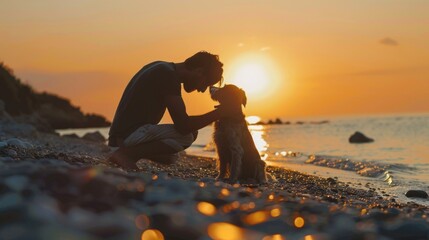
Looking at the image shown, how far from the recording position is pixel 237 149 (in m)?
7.27

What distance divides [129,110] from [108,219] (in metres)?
3.24

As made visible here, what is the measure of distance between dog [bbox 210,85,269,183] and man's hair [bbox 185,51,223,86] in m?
1.04

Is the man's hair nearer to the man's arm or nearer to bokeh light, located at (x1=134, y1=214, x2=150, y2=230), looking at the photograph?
the man's arm

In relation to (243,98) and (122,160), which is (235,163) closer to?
(243,98)

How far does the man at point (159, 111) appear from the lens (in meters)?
5.51

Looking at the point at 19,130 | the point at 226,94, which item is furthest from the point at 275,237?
the point at 19,130

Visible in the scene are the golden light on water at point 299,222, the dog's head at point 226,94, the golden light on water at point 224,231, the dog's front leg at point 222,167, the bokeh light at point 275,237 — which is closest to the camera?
the golden light on water at point 224,231

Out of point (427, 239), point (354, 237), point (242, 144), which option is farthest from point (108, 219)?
point (242, 144)

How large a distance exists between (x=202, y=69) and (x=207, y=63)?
0.09 meters

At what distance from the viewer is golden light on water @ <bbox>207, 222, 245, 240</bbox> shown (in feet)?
8.98

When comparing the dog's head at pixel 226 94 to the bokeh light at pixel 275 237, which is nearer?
the bokeh light at pixel 275 237

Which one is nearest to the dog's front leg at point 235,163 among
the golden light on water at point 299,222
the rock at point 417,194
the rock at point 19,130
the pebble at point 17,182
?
the rock at point 417,194

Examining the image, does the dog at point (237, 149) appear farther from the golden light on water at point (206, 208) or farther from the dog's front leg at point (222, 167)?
the golden light on water at point (206, 208)

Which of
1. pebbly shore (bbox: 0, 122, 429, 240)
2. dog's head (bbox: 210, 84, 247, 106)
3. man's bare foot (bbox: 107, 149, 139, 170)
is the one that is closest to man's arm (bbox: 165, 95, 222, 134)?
man's bare foot (bbox: 107, 149, 139, 170)
